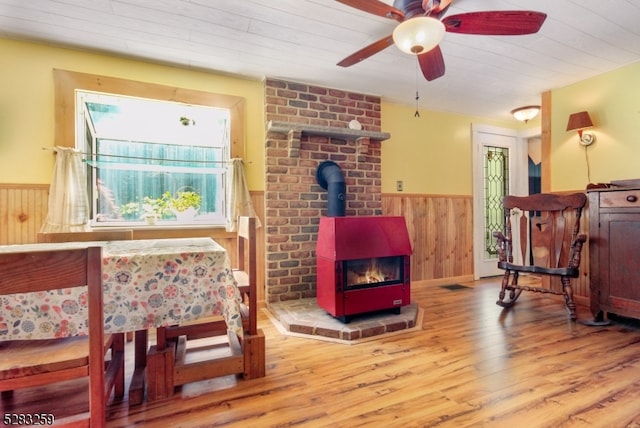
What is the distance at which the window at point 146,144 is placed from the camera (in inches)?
97.3

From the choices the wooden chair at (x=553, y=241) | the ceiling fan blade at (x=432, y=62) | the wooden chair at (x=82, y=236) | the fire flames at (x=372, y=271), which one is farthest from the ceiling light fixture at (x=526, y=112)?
the wooden chair at (x=82, y=236)

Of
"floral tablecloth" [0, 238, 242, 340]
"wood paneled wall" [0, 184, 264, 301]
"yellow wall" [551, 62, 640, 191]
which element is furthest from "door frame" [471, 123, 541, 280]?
"wood paneled wall" [0, 184, 264, 301]

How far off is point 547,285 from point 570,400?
7.22ft

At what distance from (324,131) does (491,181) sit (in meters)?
2.68

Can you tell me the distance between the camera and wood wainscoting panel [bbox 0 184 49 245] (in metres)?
2.26

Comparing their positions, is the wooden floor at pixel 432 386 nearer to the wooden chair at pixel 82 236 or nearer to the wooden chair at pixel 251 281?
the wooden chair at pixel 251 281

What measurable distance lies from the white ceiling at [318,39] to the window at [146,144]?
276 mm

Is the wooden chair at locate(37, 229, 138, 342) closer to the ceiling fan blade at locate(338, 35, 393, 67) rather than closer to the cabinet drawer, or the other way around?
the ceiling fan blade at locate(338, 35, 393, 67)

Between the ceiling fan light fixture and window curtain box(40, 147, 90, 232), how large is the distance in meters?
2.45

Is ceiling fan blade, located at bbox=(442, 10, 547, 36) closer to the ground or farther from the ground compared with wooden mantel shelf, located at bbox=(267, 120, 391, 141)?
farther from the ground

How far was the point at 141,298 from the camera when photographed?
1.36 metres

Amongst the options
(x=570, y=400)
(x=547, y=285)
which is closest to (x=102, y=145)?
(x=570, y=400)

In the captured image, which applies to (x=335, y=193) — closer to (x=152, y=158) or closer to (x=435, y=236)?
(x=152, y=158)

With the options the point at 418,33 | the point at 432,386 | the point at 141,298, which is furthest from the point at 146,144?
the point at 432,386
